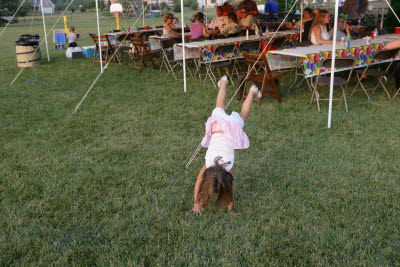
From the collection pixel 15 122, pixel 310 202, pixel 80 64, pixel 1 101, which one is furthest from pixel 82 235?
pixel 80 64

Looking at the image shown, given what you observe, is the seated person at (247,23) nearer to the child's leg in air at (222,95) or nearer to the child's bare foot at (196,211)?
the child's leg in air at (222,95)

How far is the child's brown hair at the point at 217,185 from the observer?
8.07ft

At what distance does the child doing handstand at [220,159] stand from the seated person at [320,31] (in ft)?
14.0

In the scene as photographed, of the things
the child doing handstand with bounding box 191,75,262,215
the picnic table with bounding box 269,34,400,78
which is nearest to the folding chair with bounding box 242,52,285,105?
the picnic table with bounding box 269,34,400,78

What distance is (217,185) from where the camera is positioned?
2465 millimetres

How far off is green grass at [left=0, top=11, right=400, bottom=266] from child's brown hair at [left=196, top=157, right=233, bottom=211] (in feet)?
0.93

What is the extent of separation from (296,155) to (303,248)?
1.60m

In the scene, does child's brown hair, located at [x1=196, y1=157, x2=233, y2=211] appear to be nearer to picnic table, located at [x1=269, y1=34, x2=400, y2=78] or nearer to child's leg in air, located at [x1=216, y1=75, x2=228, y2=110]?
child's leg in air, located at [x1=216, y1=75, x2=228, y2=110]

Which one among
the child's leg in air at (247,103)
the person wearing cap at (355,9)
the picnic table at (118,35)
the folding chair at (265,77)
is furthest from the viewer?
the person wearing cap at (355,9)

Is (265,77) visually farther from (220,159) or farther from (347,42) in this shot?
(220,159)

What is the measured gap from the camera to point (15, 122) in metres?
5.28

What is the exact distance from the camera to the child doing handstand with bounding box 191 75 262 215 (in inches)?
97.9

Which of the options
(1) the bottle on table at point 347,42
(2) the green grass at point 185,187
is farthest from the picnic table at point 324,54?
(2) the green grass at point 185,187

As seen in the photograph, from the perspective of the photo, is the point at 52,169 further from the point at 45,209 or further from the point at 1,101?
the point at 1,101
